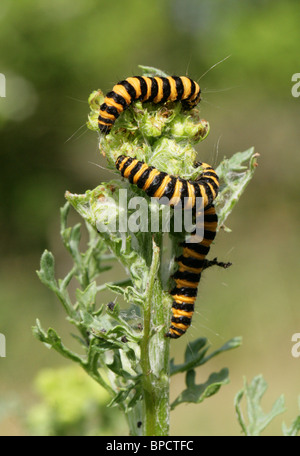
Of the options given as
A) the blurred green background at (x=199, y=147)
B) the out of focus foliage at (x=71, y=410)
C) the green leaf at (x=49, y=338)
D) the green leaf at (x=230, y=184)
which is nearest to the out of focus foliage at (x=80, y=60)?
the blurred green background at (x=199, y=147)

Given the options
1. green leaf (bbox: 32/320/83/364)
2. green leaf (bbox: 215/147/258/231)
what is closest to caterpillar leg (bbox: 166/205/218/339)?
green leaf (bbox: 215/147/258/231)

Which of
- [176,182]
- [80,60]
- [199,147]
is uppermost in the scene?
[80,60]

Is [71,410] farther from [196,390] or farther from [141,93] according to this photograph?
[141,93]

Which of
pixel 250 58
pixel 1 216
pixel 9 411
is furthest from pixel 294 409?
pixel 250 58

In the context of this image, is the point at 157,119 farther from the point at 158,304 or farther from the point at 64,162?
the point at 64,162

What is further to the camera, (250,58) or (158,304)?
(250,58)

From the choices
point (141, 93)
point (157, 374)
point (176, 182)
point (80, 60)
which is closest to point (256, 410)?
point (157, 374)
